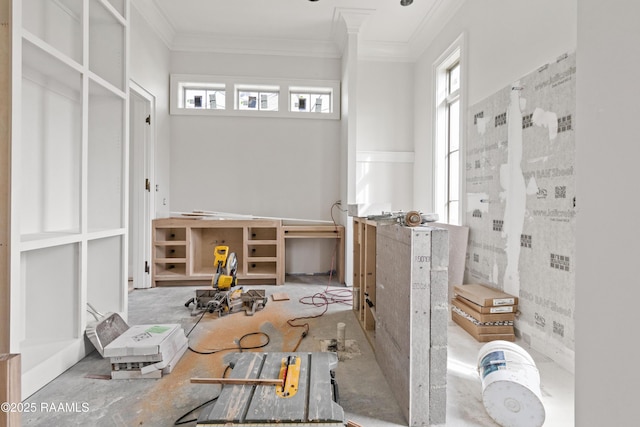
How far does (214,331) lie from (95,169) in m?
1.59

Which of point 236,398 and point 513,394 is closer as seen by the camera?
point 236,398

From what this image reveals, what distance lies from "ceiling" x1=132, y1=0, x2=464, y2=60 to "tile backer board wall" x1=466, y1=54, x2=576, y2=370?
5.63ft

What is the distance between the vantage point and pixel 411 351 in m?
1.44

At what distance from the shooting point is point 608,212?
1.52ft

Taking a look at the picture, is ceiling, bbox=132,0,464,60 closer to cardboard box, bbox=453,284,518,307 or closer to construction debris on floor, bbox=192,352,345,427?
cardboard box, bbox=453,284,518,307

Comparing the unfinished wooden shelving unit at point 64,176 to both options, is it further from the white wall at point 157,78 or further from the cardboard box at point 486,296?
the cardboard box at point 486,296

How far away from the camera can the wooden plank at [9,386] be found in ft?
2.08

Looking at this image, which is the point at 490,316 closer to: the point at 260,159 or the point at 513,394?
the point at 513,394

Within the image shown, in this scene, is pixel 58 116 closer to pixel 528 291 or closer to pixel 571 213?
pixel 571 213

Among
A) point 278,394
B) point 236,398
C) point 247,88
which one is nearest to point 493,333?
point 278,394

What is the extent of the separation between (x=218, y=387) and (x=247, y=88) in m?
4.10

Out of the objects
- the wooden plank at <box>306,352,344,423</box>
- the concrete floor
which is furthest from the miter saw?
the wooden plank at <box>306,352,344,423</box>

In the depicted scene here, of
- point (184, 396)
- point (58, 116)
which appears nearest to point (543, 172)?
point (184, 396)

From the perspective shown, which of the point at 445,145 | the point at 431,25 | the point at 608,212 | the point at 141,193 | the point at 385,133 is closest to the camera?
the point at 608,212
